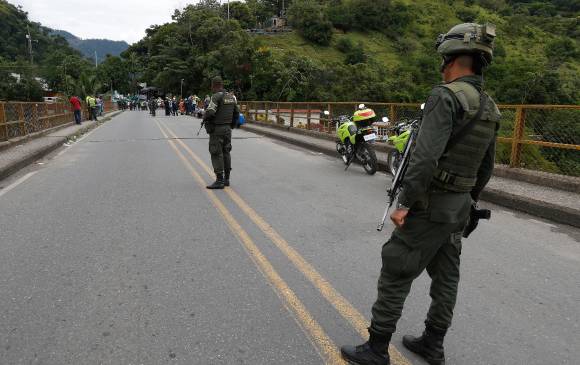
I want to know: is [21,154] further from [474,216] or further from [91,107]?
[91,107]

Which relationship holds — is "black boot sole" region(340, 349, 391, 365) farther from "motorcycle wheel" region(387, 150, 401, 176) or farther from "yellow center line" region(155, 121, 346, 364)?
"motorcycle wheel" region(387, 150, 401, 176)

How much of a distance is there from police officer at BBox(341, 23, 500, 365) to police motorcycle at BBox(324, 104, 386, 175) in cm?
683

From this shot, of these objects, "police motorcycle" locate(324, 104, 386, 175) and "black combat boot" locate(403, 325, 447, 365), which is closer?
"black combat boot" locate(403, 325, 447, 365)

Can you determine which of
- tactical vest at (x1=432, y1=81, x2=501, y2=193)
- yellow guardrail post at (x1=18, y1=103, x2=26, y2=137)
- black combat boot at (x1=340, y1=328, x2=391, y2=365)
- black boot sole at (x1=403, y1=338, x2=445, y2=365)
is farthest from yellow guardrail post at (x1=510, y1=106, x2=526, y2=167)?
yellow guardrail post at (x1=18, y1=103, x2=26, y2=137)

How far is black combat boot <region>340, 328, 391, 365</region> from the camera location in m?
2.63

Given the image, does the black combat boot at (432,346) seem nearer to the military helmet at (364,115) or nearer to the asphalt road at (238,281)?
the asphalt road at (238,281)

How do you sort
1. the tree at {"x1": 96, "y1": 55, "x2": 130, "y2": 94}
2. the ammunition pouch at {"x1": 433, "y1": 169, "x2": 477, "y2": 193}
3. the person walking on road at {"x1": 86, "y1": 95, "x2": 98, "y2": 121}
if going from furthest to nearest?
the tree at {"x1": 96, "y1": 55, "x2": 130, "y2": 94} < the person walking on road at {"x1": 86, "y1": 95, "x2": 98, "y2": 121} < the ammunition pouch at {"x1": 433, "y1": 169, "x2": 477, "y2": 193}

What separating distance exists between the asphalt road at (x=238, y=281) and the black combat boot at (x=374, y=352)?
173 mm

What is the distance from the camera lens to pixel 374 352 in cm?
264

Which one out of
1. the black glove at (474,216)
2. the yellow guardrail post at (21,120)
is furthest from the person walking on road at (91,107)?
the black glove at (474,216)

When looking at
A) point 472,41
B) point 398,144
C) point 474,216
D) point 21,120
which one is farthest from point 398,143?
point 21,120

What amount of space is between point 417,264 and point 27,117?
16.3 meters

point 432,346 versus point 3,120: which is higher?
point 3,120

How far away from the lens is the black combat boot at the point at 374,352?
8.63 feet
